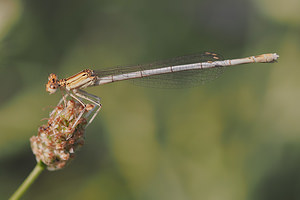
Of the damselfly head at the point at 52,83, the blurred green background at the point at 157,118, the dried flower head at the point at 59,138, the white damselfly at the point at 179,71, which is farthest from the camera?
the white damselfly at the point at 179,71

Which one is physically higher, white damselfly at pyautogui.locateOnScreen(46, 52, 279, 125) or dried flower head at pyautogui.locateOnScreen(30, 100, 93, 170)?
white damselfly at pyautogui.locateOnScreen(46, 52, 279, 125)

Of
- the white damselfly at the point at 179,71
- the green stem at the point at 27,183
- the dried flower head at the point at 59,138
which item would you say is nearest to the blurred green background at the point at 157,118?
the white damselfly at the point at 179,71

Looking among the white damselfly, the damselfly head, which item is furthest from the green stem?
the white damselfly

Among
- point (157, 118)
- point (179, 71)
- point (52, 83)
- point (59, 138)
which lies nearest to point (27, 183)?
point (59, 138)

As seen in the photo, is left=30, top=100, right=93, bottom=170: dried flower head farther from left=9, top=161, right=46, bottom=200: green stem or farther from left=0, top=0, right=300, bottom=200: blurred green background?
left=0, top=0, right=300, bottom=200: blurred green background

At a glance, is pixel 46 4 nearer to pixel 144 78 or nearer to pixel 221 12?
pixel 144 78

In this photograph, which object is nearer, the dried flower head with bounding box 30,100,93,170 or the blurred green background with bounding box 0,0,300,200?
the dried flower head with bounding box 30,100,93,170

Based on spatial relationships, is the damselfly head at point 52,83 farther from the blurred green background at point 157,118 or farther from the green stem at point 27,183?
→ the green stem at point 27,183
